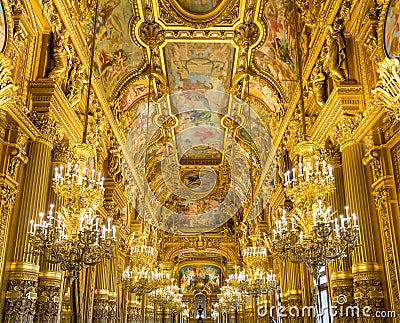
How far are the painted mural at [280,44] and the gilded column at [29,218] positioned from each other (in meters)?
7.30

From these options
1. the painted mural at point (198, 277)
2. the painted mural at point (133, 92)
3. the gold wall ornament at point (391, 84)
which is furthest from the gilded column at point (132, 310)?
the painted mural at point (198, 277)

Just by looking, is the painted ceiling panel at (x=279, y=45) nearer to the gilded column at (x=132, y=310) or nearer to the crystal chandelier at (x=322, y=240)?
the crystal chandelier at (x=322, y=240)

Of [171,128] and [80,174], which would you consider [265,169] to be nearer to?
[171,128]

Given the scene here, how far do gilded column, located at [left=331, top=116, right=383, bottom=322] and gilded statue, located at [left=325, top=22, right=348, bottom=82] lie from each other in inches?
39.2

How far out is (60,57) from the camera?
8930 mm

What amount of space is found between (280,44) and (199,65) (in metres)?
3.33

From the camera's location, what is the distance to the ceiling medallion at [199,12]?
12.7 m

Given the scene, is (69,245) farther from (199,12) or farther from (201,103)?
(201,103)

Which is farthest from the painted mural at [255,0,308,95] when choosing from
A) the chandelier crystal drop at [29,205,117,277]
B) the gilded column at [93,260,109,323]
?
the gilded column at [93,260,109,323]

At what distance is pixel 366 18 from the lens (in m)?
7.94

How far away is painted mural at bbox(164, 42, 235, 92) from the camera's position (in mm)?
14539

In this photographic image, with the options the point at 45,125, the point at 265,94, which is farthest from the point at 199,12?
the point at 45,125

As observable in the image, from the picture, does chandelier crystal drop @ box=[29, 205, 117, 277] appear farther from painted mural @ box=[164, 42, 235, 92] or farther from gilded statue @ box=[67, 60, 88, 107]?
painted mural @ box=[164, 42, 235, 92]

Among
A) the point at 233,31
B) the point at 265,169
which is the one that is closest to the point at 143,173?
the point at 265,169
